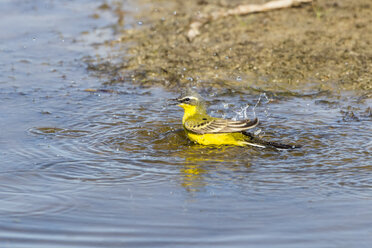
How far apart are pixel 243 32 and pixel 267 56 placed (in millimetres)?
1277

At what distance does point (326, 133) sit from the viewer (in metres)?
8.09

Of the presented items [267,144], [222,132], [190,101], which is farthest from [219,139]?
[190,101]

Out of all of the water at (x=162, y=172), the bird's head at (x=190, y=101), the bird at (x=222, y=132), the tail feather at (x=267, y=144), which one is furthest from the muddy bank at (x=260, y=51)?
the tail feather at (x=267, y=144)

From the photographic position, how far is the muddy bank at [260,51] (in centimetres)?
1046

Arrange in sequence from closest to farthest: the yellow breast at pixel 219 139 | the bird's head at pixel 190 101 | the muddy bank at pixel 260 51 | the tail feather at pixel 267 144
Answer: the tail feather at pixel 267 144, the yellow breast at pixel 219 139, the bird's head at pixel 190 101, the muddy bank at pixel 260 51

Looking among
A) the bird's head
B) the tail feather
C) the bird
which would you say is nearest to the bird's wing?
the bird

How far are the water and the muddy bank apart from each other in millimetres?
568

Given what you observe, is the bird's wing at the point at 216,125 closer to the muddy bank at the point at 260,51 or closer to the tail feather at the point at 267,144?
the tail feather at the point at 267,144

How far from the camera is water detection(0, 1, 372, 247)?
5.19 meters

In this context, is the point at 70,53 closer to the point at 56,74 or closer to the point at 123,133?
the point at 56,74

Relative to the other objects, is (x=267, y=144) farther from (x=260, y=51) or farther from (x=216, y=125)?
(x=260, y=51)

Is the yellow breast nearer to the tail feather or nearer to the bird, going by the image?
the bird

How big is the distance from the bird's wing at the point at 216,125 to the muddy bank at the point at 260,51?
2382mm

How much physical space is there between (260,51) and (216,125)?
4092 millimetres
